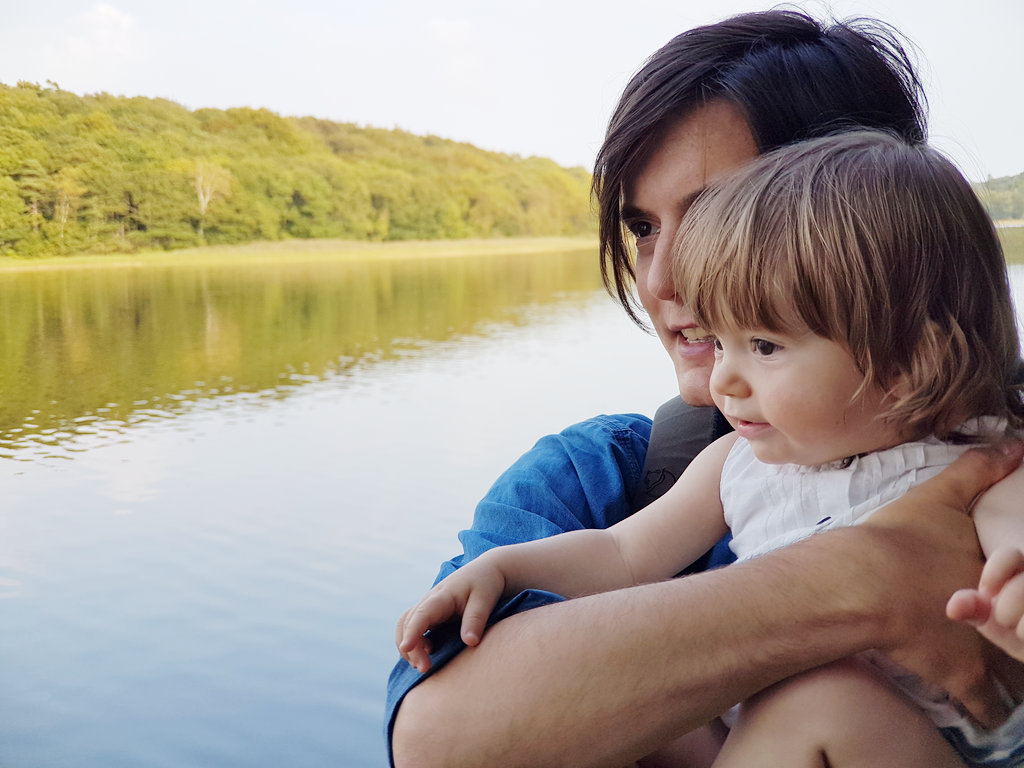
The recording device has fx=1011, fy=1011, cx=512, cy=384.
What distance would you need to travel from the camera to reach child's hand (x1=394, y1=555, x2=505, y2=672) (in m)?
0.72

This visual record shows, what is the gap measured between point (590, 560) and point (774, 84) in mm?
466

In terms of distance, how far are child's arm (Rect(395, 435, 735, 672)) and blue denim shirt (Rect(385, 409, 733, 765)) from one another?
0.06m

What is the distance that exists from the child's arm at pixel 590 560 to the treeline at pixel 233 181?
1017cm

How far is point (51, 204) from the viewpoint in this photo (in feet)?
35.9

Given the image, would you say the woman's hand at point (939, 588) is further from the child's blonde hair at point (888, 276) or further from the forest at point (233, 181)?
the forest at point (233, 181)

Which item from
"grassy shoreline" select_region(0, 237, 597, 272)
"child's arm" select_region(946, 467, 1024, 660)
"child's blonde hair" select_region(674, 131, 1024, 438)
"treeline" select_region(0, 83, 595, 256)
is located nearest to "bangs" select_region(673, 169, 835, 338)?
"child's blonde hair" select_region(674, 131, 1024, 438)

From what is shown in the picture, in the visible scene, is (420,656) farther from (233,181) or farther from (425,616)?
(233,181)

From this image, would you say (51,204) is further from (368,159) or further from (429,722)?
(429,722)

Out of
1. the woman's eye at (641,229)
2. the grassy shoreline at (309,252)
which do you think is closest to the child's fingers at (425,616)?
the woman's eye at (641,229)

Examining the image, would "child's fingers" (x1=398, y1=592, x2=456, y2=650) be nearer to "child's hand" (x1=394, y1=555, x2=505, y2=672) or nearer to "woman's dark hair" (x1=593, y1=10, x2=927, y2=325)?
"child's hand" (x1=394, y1=555, x2=505, y2=672)

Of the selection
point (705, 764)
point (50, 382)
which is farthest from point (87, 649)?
point (50, 382)

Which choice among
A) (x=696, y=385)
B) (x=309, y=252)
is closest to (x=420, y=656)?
(x=696, y=385)

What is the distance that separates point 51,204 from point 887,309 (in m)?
11.6

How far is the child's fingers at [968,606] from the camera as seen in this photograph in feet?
1.89
